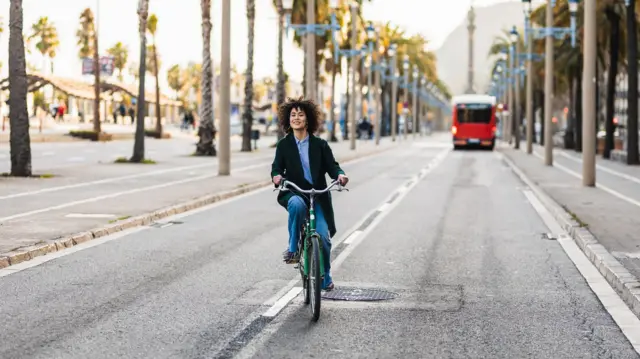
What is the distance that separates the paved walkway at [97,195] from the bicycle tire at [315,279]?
4.46 m

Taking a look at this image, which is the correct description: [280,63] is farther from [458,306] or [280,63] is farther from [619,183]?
[458,306]

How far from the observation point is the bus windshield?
66.0 m

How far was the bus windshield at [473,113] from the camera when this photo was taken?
217 ft

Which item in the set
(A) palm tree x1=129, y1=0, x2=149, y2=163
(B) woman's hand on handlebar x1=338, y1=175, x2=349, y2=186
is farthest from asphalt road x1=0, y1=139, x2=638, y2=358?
(A) palm tree x1=129, y1=0, x2=149, y2=163

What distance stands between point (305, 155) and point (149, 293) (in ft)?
6.59

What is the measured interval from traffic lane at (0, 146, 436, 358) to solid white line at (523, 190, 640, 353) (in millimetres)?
2947

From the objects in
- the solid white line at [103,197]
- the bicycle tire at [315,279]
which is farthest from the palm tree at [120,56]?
the bicycle tire at [315,279]

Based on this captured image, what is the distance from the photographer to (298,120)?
933 cm

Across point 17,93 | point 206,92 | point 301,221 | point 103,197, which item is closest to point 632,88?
point 206,92

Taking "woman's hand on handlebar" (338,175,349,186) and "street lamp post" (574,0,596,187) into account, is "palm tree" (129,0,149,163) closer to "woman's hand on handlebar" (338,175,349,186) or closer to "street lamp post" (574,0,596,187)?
"street lamp post" (574,0,596,187)

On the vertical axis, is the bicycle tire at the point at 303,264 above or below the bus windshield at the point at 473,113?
below

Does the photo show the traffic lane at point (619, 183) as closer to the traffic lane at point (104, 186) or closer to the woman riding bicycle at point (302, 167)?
the traffic lane at point (104, 186)

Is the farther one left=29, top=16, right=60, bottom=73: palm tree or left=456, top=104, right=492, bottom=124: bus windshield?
left=29, top=16, right=60, bottom=73: palm tree

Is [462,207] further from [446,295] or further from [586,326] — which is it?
[586,326]
